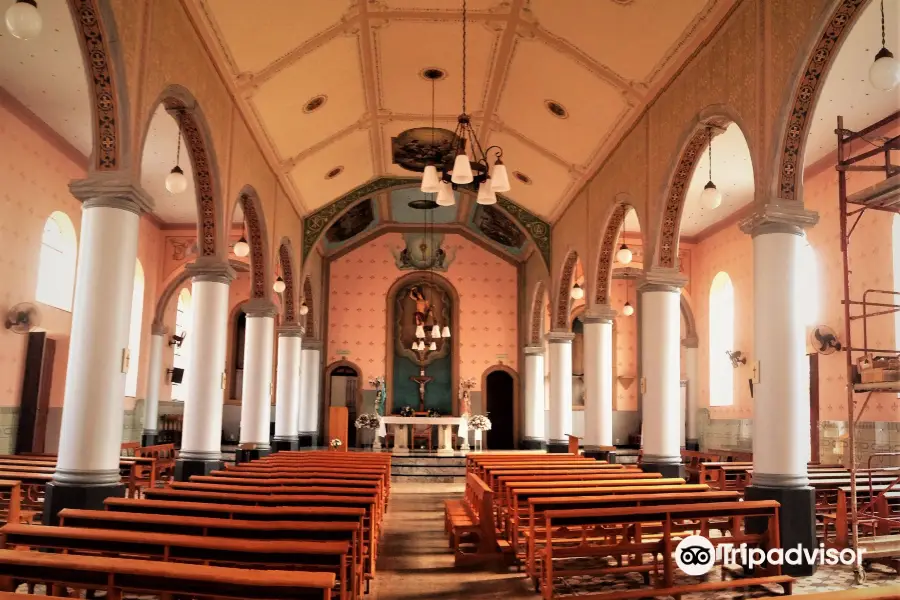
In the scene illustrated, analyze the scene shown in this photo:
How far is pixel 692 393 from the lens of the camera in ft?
67.7

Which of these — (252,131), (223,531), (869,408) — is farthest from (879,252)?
(223,531)

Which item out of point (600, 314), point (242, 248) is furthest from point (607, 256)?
point (242, 248)

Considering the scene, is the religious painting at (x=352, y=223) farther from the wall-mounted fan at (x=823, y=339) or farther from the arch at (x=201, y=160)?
the wall-mounted fan at (x=823, y=339)

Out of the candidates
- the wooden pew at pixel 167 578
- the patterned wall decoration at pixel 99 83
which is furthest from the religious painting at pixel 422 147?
the wooden pew at pixel 167 578

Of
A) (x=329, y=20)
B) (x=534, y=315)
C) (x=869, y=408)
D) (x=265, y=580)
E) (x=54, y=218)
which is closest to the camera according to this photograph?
(x=265, y=580)

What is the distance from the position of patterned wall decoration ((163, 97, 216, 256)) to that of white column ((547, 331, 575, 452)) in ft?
30.0

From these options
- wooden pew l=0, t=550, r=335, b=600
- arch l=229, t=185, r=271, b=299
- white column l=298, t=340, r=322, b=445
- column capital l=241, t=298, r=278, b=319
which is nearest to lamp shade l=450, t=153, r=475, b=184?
wooden pew l=0, t=550, r=335, b=600

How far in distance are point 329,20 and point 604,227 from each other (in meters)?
6.01

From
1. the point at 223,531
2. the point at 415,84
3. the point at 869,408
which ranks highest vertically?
the point at 415,84

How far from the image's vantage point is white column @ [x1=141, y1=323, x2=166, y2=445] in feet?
64.0

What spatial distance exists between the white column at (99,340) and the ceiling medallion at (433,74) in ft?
21.5

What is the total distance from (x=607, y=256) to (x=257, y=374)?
7.00 meters

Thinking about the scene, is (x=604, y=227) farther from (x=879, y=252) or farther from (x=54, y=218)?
(x=54, y=218)

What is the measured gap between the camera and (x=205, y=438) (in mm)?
11547
